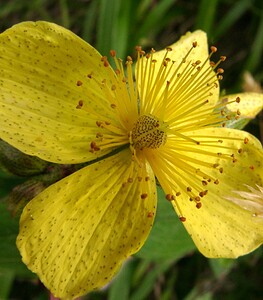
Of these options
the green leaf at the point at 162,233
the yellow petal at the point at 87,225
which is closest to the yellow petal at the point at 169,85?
the yellow petal at the point at 87,225

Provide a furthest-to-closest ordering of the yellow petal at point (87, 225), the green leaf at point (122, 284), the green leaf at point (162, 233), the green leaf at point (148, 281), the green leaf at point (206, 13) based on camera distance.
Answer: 1. the green leaf at point (206, 13)
2. the green leaf at point (148, 281)
3. the green leaf at point (122, 284)
4. the green leaf at point (162, 233)
5. the yellow petal at point (87, 225)

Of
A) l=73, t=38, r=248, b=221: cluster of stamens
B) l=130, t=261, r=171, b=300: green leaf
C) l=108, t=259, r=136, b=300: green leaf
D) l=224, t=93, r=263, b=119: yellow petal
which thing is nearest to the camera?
l=73, t=38, r=248, b=221: cluster of stamens

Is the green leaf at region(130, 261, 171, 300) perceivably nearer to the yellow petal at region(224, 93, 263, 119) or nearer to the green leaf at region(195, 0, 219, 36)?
the yellow petal at region(224, 93, 263, 119)

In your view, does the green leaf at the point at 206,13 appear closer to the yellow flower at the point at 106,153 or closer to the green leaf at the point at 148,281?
the green leaf at the point at 148,281

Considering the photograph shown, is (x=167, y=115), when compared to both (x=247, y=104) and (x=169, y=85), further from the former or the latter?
(x=247, y=104)

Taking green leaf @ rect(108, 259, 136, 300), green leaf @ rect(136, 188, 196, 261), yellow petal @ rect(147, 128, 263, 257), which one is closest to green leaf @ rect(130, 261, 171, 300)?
green leaf @ rect(108, 259, 136, 300)

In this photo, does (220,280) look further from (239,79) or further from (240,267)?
(239,79)

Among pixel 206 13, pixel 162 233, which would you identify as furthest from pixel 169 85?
pixel 206 13
